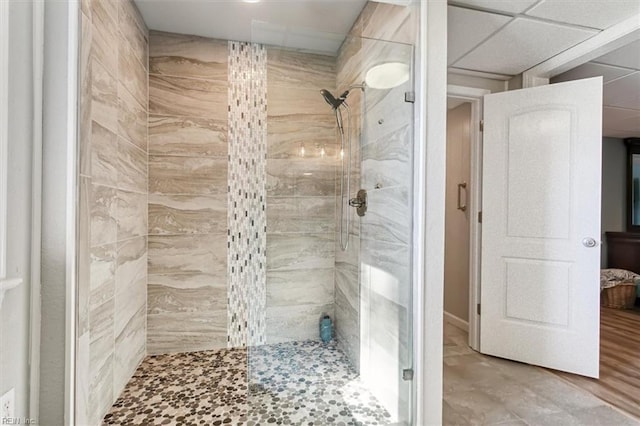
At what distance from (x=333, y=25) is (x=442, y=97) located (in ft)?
4.02

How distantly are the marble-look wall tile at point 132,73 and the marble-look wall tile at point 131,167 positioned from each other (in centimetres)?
37

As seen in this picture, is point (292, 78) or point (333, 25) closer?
point (292, 78)

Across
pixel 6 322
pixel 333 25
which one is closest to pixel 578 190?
pixel 333 25

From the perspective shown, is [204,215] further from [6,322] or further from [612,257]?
[612,257]

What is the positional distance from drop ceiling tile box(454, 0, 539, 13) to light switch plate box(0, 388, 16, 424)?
268 centimetres

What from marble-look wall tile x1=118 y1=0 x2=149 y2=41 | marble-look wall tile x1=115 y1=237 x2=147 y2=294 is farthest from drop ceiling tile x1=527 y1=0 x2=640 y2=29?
marble-look wall tile x1=115 y1=237 x2=147 y2=294

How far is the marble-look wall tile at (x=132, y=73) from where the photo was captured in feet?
6.40

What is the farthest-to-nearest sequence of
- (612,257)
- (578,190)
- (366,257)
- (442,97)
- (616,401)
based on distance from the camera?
(612,257), (578,190), (366,257), (616,401), (442,97)

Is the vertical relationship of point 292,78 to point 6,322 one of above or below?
above

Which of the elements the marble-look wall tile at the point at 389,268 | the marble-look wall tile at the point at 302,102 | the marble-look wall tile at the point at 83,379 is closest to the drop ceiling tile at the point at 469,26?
the marble-look wall tile at the point at 302,102

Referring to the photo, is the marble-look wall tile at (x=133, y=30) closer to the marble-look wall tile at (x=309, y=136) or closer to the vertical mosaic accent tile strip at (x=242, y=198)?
the vertical mosaic accent tile strip at (x=242, y=198)

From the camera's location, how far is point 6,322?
43.3 inches

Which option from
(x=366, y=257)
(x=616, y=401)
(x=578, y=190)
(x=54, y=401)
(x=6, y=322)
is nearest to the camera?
(x=6, y=322)

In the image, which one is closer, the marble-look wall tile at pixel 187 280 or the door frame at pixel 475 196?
the marble-look wall tile at pixel 187 280
